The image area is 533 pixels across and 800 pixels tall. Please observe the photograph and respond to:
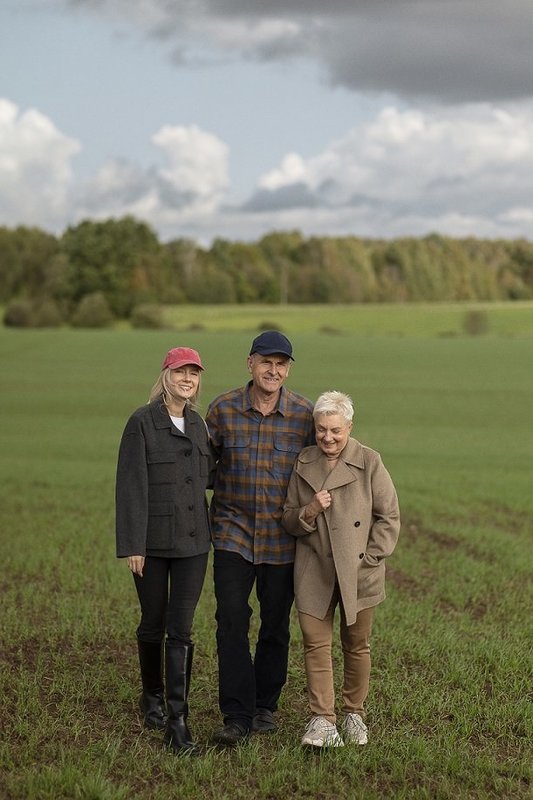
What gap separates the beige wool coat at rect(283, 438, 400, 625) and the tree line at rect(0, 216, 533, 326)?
7635 centimetres

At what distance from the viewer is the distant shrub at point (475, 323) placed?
8581 cm

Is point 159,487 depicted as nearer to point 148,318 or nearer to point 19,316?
point 148,318

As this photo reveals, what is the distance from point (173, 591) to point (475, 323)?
82.6m

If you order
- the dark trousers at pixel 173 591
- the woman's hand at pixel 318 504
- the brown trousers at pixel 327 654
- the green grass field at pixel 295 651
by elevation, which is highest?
the woman's hand at pixel 318 504

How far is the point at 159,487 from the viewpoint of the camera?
6641mm

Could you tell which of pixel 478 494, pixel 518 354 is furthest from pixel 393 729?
pixel 518 354

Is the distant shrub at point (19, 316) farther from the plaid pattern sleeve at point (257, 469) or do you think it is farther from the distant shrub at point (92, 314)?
the plaid pattern sleeve at point (257, 469)

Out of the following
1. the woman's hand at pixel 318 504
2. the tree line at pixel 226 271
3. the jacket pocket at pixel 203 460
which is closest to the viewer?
the woman's hand at pixel 318 504

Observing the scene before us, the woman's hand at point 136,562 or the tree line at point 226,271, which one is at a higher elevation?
the tree line at point 226,271

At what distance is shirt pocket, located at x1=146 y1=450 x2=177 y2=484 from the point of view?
21.8 ft

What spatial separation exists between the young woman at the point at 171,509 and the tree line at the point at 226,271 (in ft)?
250

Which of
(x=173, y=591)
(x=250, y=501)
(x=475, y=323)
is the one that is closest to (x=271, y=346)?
(x=250, y=501)

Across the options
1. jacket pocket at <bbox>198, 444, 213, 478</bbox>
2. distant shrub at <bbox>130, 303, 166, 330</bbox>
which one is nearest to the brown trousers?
jacket pocket at <bbox>198, 444, 213, 478</bbox>

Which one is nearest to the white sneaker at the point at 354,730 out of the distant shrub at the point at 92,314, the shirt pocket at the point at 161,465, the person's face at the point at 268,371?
the shirt pocket at the point at 161,465
